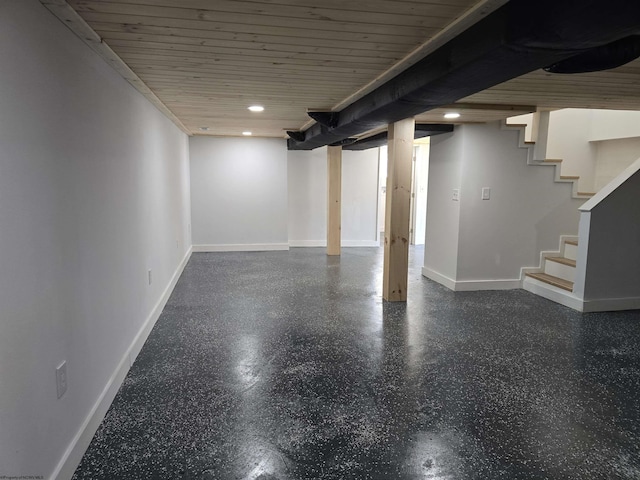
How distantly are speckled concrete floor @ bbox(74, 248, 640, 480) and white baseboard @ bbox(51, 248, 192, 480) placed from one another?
0.16 ft

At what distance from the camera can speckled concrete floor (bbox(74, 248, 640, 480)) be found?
187cm

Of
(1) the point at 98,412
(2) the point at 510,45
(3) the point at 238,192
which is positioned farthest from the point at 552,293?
(3) the point at 238,192

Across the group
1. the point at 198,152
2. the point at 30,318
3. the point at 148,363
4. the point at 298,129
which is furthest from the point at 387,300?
the point at 198,152

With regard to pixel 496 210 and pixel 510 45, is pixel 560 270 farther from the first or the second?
pixel 510 45

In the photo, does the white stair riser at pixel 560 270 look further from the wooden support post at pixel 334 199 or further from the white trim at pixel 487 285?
the wooden support post at pixel 334 199

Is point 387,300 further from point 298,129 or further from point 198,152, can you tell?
point 198,152

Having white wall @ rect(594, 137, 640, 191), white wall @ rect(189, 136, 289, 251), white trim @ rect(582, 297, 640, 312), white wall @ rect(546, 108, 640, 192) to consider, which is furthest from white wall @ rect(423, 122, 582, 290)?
white wall @ rect(189, 136, 289, 251)

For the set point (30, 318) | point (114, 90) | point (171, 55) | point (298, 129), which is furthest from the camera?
point (298, 129)

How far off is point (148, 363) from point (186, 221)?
4111 mm

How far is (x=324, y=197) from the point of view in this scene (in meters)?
8.15

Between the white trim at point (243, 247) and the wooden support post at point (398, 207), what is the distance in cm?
362

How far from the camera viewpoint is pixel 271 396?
96.3 inches

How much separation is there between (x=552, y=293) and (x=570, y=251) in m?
0.73

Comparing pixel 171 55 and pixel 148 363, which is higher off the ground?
pixel 171 55
